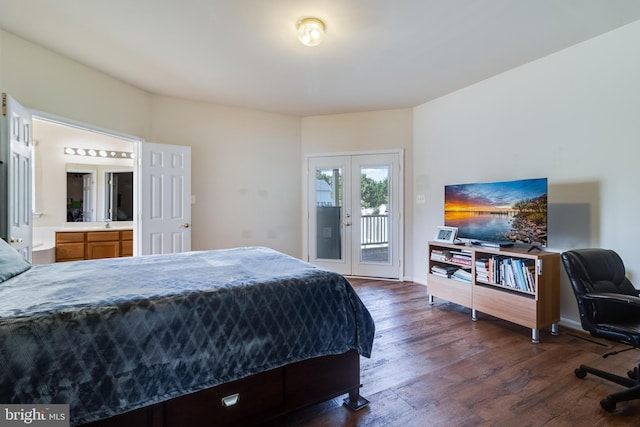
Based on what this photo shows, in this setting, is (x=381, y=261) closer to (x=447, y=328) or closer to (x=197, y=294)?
(x=447, y=328)

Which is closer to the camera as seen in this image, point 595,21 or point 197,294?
point 197,294

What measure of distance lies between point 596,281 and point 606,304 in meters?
0.16

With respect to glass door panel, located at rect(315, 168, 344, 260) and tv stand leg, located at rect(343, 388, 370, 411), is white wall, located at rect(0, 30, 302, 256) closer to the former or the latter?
glass door panel, located at rect(315, 168, 344, 260)

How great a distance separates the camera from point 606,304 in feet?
6.35

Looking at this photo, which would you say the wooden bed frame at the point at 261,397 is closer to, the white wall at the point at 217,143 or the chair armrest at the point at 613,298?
the chair armrest at the point at 613,298

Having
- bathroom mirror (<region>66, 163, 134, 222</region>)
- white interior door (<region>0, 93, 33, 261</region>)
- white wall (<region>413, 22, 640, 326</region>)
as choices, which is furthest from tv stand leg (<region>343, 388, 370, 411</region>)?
bathroom mirror (<region>66, 163, 134, 222</region>)

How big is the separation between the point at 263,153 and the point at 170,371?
13.0 feet

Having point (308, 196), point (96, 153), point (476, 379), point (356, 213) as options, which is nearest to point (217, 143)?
point (308, 196)

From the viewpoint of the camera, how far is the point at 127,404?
1.19m

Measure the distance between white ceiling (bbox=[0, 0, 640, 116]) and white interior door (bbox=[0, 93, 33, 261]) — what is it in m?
0.76

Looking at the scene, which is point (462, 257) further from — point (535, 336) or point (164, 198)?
point (164, 198)

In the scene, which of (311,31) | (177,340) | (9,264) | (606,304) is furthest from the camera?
(311,31)

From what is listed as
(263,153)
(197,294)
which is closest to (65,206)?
(263,153)

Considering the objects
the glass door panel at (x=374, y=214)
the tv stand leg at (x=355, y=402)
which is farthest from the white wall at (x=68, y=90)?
the tv stand leg at (x=355, y=402)
